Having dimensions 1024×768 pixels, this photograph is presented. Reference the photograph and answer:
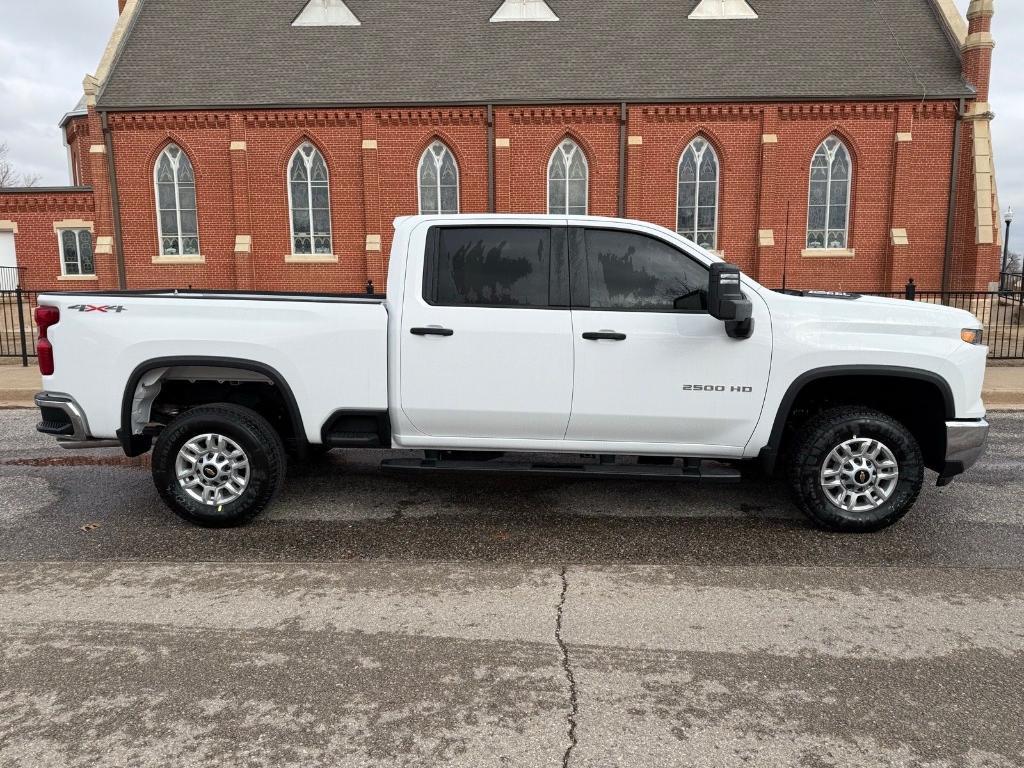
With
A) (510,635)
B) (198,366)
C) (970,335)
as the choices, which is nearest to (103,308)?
(198,366)

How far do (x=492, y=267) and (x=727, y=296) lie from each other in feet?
5.13

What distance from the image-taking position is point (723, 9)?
24.2 metres

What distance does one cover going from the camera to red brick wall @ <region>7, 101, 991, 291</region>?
71.3 feet

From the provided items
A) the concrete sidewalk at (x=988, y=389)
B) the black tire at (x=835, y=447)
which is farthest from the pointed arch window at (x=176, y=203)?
the black tire at (x=835, y=447)

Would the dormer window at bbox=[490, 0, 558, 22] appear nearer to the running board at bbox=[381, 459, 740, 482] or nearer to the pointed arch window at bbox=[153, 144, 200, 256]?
the pointed arch window at bbox=[153, 144, 200, 256]

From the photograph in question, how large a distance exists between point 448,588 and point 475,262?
2.17m

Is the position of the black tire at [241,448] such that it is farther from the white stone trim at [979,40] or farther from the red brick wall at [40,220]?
the white stone trim at [979,40]

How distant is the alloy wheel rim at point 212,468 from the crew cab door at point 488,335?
125 cm

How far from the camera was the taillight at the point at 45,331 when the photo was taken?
4.89 m

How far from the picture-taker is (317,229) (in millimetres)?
23219

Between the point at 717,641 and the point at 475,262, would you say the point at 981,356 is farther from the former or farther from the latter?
the point at 475,262

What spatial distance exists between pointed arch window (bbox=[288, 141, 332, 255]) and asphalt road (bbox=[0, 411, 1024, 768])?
733 inches

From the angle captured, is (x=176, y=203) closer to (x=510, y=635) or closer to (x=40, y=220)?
(x=40, y=220)

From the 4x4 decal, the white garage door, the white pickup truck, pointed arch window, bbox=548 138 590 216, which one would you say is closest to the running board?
the white pickup truck
